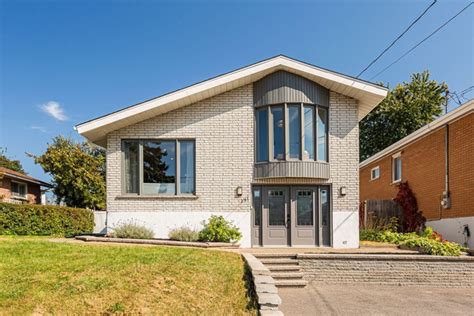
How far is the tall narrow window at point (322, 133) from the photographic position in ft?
35.8

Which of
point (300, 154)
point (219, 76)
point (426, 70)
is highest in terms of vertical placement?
point (426, 70)

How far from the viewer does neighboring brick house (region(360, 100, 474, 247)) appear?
10.8 m

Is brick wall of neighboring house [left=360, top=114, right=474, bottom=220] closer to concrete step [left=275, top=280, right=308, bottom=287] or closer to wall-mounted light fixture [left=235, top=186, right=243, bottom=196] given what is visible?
concrete step [left=275, top=280, right=308, bottom=287]

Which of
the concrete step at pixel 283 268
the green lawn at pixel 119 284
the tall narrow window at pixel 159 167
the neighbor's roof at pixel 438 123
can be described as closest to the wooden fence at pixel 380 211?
the neighbor's roof at pixel 438 123

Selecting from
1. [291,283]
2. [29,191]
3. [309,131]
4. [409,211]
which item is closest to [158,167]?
[309,131]

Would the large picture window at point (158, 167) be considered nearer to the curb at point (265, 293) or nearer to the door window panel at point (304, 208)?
the door window panel at point (304, 208)

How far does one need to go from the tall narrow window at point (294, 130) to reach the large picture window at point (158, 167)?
3.26 metres

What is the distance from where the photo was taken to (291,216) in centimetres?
1080

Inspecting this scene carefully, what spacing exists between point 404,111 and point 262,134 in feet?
71.0

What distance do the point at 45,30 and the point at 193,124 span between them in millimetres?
7451

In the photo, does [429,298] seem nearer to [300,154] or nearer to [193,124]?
[300,154]

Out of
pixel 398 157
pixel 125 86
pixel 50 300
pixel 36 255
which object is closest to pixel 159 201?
pixel 36 255

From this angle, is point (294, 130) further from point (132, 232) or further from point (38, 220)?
point (38, 220)

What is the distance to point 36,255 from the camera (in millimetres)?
7180
